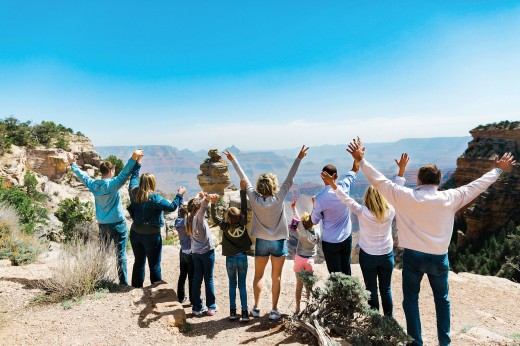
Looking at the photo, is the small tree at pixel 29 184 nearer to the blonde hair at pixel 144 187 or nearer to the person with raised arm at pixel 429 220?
the blonde hair at pixel 144 187

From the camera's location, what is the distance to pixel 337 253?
15.5 feet

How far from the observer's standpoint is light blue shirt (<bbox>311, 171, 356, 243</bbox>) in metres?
4.55

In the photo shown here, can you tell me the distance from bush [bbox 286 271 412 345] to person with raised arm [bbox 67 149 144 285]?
3148 millimetres

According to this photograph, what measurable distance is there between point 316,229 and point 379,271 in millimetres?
1084

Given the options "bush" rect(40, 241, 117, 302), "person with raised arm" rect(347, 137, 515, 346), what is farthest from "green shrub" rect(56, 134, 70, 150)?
"person with raised arm" rect(347, 137, 515, 346)

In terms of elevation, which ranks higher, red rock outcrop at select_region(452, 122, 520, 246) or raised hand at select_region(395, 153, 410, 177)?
raised hand at select_region(395, 153, 410, 177)

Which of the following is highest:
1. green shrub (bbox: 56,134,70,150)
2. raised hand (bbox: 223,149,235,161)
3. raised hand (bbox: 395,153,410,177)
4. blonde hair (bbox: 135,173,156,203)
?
green shrub (bbox: 56,134,70,150)

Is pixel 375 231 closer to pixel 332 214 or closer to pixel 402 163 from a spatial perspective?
pixel 332 214

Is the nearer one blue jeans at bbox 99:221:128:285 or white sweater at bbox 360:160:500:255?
white sweater at bbox 360:160:500:255

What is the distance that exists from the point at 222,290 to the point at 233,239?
124 inches

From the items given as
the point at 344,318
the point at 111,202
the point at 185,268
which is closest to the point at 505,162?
A: the point at 344,318

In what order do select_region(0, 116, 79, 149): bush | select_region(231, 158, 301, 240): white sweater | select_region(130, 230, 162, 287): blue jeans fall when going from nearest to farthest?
Answer: 1. select_region(231, 158, 301, 240): white sweater
2. select_region(130, 230, 162, 287): blue jeans
3. select_region(0, 116, 79, 149): bush

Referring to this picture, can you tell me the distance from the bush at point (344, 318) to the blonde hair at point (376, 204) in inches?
34.9

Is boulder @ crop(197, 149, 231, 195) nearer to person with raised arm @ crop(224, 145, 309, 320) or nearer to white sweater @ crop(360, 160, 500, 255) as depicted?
person with raised arm @ crop(224, 145, 309, 320)
